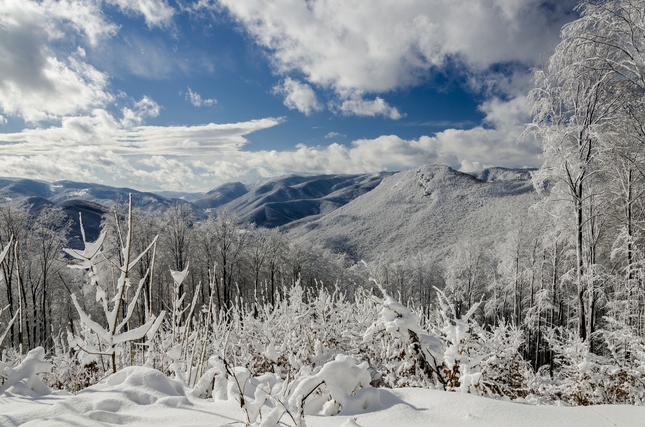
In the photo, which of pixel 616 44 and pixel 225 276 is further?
pixel 225 276

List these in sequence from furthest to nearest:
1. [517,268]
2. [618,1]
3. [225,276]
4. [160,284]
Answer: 1. [225,276]
2. [160,284]
3. [517,268]
4. [618,1]

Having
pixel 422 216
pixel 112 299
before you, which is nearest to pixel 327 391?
pixel 112 299

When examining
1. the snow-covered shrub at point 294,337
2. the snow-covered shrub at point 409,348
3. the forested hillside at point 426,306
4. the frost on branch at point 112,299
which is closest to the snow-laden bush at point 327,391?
the forested hillside at point 426,306

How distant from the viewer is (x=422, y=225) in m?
93.0

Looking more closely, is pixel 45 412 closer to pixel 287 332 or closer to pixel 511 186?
pixel 287 332

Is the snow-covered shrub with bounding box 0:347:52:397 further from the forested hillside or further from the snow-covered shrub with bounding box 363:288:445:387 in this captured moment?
the snow-covered shrub with bounding box 363:288:445:387

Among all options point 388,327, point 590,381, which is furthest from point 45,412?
point 590,381

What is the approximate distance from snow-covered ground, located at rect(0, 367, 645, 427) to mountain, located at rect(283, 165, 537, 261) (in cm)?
7432

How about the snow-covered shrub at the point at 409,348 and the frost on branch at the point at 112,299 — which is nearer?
the frost on branch at the point at 112,299

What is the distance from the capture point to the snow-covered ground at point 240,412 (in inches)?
66.2

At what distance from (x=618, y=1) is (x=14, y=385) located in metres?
10.8

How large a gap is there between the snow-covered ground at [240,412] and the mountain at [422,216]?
74318mm

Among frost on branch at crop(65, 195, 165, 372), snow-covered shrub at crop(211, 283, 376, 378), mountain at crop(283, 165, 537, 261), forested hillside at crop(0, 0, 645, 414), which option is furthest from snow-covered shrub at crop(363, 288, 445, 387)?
mountain at crop(283, 165, 537, 261)

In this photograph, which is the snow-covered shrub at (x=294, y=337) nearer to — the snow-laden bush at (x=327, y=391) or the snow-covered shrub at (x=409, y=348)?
the snow-covered shrub at (x=409, y=348)
